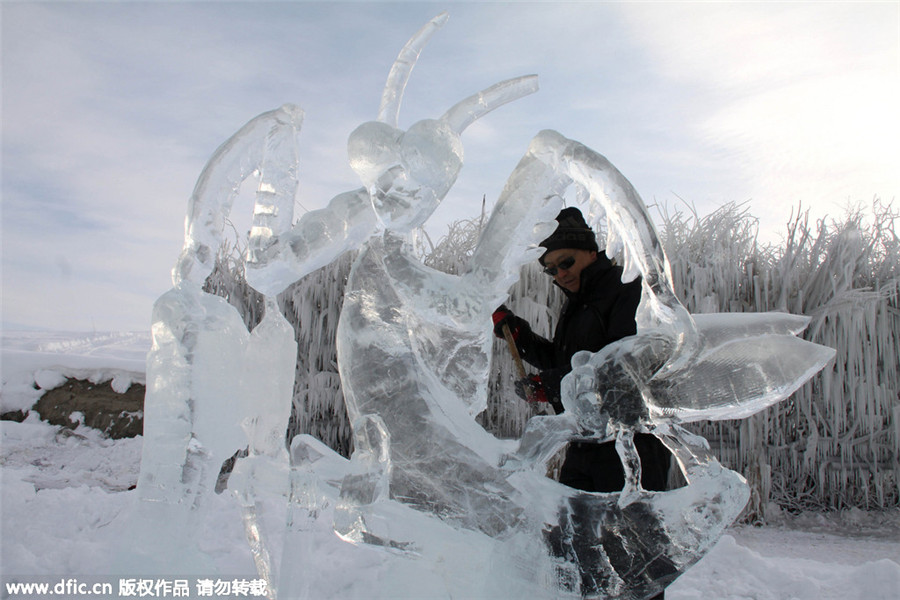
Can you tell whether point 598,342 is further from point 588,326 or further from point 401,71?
point 401,71

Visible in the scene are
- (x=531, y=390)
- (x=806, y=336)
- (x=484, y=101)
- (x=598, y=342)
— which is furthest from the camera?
(x=806, y=336)

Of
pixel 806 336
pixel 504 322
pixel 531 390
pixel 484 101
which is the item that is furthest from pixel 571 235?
pixel 806 336

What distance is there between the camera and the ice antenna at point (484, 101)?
4.19 ft

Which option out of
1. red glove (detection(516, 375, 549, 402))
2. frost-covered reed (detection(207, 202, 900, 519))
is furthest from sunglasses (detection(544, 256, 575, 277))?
frost-covered reed (detection(207, 202, 900, 519))

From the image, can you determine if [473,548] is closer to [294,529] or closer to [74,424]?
[294,529]

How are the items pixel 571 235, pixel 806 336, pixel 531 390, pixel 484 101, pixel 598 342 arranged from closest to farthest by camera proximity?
1. pixel 484 101
2. pixel 598 342
3. pixel 571 235
4. pixel 531 390
5. pixel 806 336

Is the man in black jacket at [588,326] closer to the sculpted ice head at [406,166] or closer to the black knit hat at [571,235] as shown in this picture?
the black knit hat at [571,235]

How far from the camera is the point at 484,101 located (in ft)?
4.25

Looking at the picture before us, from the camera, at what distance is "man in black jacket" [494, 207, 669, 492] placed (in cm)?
188

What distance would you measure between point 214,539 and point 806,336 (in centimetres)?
333

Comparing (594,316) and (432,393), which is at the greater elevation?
(594,316)

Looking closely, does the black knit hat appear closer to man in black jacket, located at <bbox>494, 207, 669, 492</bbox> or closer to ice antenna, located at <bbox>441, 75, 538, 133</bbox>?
→ man in black jacket, located at <bbox>494, 207, 669, 492</bbox>

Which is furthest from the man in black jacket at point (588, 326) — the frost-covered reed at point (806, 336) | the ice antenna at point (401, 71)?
the frost-covered reed at point (806, 336)

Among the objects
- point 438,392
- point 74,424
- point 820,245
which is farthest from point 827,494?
point 74,424
